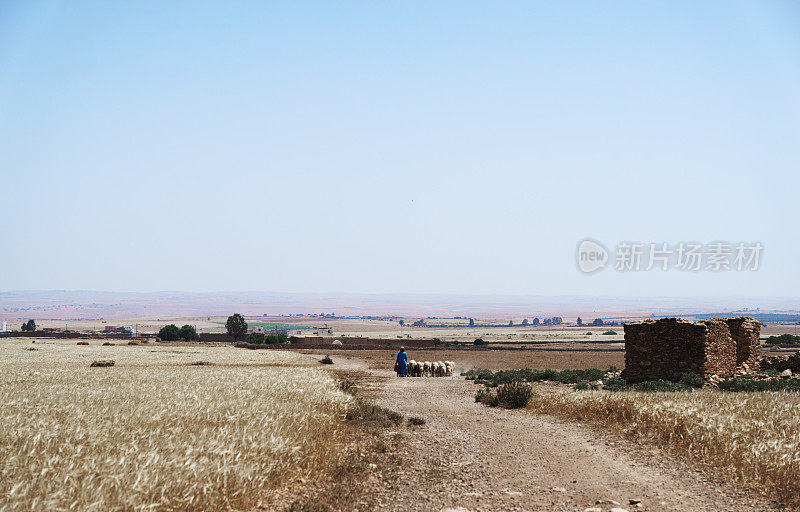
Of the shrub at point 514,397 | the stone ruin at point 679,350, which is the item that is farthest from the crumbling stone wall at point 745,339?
the shrub at point 514,397

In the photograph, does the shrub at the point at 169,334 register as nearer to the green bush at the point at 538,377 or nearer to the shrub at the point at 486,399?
the green bush at the point at 538,377

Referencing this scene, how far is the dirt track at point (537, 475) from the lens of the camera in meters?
8.46

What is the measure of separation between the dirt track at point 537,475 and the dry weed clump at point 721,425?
0.53 m

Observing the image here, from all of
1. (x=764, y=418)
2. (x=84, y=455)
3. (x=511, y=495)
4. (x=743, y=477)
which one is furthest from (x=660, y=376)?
(x=84, y=455)

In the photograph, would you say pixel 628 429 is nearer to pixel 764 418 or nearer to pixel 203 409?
pixel 764 418

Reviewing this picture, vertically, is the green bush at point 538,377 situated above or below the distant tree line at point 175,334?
above

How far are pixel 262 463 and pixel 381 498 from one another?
1789 millimetres

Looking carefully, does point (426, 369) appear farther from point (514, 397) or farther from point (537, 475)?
point (537, 475)

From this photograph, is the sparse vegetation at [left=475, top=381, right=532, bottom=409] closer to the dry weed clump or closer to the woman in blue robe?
the dry weed clump

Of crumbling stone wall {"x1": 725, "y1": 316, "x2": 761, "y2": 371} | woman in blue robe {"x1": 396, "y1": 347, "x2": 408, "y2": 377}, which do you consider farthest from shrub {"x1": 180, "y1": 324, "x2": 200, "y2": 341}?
crumbling stone wall {"x1": 725, "y1": 316, "x2": 761, "y2": 371}

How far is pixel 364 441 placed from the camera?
Answer: 1240 centimetres

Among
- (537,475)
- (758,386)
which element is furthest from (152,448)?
(758,386)

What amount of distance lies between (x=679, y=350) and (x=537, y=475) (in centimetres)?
1650

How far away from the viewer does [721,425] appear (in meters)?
11.2
